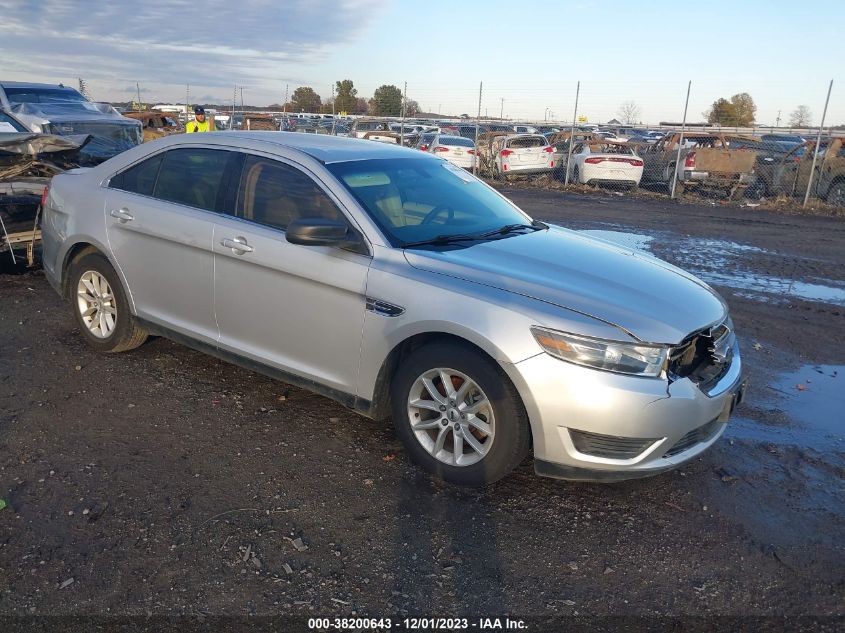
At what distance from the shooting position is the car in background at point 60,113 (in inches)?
511

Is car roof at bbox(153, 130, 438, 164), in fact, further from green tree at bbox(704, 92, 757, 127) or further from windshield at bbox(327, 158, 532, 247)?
green tree at bbox(704, 92, 757, 127)

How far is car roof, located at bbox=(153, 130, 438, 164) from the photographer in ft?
14.2

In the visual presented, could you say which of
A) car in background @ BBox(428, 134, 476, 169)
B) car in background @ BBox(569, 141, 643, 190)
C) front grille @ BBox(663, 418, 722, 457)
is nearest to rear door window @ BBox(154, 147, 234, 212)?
front grille @ BBox(663, 418, 722, 457)

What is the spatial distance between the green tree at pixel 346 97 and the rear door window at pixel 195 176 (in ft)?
201

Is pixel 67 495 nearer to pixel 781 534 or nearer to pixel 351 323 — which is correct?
pixel 351 323

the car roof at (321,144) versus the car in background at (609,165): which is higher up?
the car roof at (321,144)

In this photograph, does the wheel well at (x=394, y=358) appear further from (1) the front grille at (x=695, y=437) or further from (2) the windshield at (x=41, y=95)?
(2) the windshield at (x=41, y=95)

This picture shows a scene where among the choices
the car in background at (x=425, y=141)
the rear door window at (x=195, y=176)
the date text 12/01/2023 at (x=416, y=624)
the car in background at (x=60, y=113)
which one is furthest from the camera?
the car in background at (x=425, y=141)

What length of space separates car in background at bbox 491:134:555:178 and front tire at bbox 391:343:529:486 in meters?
18.1

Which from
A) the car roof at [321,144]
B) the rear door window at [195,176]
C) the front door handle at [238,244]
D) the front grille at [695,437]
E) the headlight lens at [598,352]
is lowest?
the front grille at [695,437]

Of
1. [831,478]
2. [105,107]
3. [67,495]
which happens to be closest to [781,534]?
[831,478]

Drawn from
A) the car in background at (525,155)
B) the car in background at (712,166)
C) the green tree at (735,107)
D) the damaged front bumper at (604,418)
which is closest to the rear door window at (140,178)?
the damaged front bumper at (604,418)

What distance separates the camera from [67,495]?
339cm

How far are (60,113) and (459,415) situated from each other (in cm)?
1338
